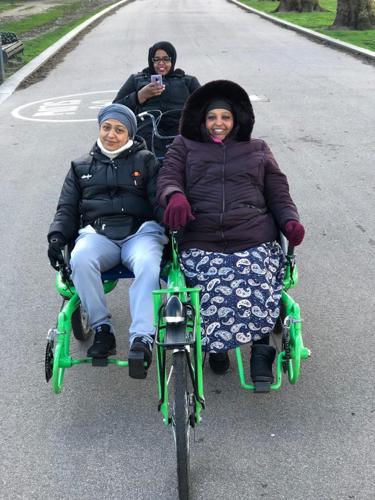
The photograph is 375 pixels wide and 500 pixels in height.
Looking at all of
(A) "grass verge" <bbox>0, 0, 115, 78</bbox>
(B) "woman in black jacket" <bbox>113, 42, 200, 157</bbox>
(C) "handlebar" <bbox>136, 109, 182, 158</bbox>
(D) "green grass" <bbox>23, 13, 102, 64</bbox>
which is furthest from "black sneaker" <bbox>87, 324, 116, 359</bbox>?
(D) "green grass" <bbox>23, 13, 102, 64</bbox>

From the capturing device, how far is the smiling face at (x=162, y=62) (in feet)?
20.1

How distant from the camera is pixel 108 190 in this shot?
4.24m

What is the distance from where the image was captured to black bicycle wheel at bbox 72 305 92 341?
4.37 metres

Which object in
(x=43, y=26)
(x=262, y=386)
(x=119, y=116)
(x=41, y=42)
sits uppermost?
(x=119, y=116)

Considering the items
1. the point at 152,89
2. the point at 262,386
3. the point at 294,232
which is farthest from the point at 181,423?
the point at 152,89

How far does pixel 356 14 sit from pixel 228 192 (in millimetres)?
22395

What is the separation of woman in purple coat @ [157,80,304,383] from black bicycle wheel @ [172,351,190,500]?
1.93ft

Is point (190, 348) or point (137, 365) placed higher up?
point (190, 348)

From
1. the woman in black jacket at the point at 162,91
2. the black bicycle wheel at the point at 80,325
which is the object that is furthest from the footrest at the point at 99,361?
the woman in black jacket at the point at 162,91

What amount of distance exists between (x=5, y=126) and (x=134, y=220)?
7813 millimetres

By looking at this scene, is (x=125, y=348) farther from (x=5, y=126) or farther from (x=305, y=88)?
(x=305, y=88)

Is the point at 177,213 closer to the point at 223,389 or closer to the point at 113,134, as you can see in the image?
the point at 113,134

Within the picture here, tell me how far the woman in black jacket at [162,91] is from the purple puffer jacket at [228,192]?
5.76 ft

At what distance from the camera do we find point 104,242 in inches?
159
